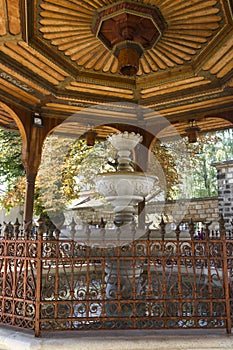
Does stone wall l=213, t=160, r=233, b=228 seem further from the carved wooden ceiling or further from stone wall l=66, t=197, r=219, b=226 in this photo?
the carved wooden ceiling

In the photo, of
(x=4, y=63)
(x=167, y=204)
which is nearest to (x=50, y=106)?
(x=4, y=63)

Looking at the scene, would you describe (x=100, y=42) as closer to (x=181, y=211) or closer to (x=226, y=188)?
(x=226, y=188)

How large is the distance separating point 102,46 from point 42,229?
265 cm

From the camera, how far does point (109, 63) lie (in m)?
4.55

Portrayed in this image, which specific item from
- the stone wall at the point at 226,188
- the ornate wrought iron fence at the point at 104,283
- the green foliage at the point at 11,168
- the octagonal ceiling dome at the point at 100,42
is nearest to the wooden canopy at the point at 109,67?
the octagonal ceiling dome at the point at 100,42

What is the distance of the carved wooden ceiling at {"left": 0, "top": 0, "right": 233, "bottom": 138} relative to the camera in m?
3.40

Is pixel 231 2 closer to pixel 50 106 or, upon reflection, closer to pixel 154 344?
pixel 154 344

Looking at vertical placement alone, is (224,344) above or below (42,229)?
below

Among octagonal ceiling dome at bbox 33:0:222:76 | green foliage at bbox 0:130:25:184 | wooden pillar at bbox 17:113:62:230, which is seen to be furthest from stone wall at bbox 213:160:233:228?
green foliage at bbox 0:130:25:184

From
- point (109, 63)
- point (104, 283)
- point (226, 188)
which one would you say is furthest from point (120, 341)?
point (226, 188)

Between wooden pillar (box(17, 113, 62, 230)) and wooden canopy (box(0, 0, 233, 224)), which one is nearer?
wooden canopy (box(0, 0, 233, 224))

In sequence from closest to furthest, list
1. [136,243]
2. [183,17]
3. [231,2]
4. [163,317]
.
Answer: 1. [163,317]
2. [136,243]
3. [231,2]
4. [183,17]

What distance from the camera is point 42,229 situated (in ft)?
8.14

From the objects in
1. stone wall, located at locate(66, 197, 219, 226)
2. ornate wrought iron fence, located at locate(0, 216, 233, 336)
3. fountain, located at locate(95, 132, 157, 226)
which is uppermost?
stone wall, located at locate(66, 197, 219, 226)
